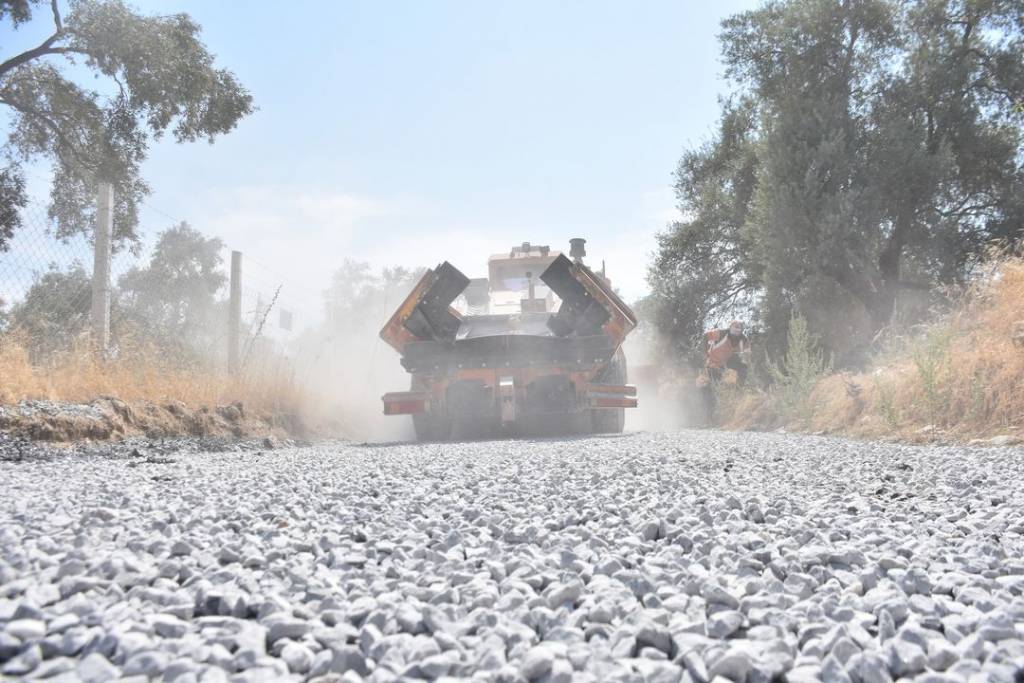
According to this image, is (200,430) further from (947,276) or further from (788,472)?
(947,276)

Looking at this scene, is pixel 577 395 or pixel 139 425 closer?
pixel 139 425

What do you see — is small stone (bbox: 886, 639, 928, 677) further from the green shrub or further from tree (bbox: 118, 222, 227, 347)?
tree (bbox: 118, 222, 227, 347)

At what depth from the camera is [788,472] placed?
4453 millimetres

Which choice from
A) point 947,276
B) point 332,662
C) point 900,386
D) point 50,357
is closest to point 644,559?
point 332,662

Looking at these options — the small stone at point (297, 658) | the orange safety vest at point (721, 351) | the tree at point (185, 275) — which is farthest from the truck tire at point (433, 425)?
the tree at point (185, 275)

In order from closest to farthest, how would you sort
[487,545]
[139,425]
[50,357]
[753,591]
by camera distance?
[753,591]
[487,545]
[139,425]
[50,357]

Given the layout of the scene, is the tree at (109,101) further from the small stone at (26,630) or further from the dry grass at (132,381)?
the small stone at (26,630)

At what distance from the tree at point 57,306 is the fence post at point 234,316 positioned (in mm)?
1965

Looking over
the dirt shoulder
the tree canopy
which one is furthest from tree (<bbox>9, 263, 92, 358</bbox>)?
the tree canopy

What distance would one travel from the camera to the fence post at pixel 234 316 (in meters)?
11.1

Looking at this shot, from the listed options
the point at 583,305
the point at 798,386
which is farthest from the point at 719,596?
the point at 798,386

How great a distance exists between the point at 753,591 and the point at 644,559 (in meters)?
0.40

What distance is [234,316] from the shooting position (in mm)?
11391

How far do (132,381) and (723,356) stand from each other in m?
9.80
